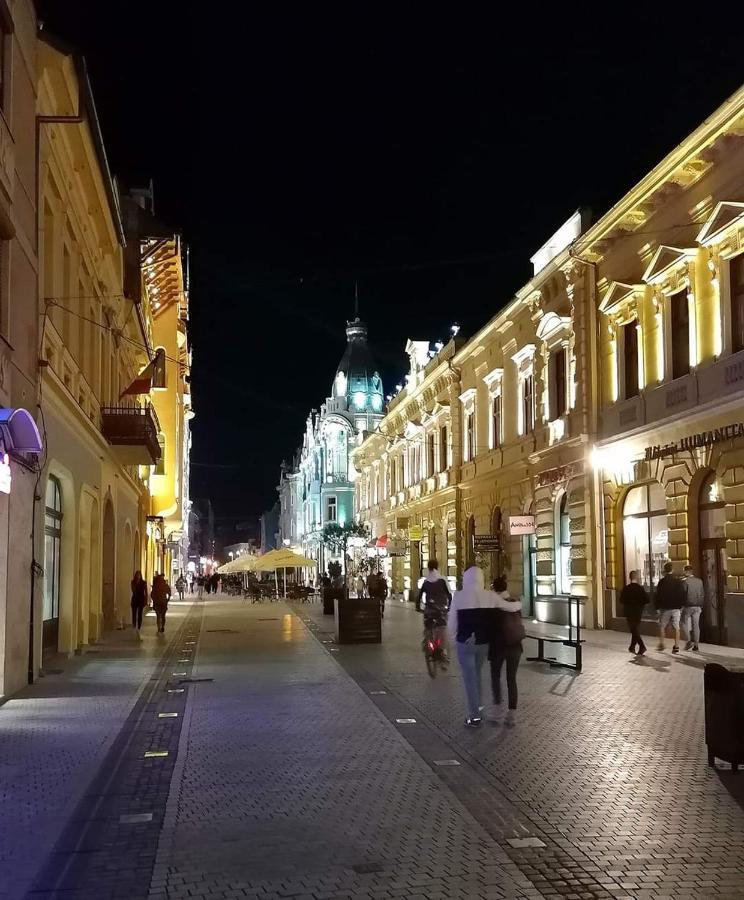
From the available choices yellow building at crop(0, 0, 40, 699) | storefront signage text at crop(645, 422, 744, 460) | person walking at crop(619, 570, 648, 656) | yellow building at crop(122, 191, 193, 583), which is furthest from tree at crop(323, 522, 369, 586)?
yellow building at crop(0, 0, 40, 699)

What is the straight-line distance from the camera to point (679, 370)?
21906mm

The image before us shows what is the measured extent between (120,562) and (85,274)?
36.2 feet

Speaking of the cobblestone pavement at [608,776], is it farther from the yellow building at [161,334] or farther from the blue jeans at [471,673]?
the yellow building at [161,334]

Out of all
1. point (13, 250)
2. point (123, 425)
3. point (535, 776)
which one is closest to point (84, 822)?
point (535, 776)

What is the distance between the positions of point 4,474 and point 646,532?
15887 mm

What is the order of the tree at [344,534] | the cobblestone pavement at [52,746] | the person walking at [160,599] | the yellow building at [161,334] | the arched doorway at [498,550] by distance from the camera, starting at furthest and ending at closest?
the tree at [344,534], the yellow building at [161,334], the arched doorway at [498,550], the person walking at [160,599], the cobblestone pavement at [52,746]

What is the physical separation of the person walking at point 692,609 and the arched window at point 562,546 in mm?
9019

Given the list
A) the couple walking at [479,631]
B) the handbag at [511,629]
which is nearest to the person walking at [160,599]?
the couple walking at [479,631]

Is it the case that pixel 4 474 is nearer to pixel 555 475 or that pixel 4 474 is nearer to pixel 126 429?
pixel 126 429

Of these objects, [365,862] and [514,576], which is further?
[514,576]

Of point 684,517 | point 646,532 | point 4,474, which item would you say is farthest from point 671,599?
point 4,474

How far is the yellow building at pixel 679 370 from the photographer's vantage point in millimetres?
19328

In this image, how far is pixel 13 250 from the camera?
13328 millimetres

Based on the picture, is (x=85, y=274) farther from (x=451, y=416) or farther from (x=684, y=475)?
(x=451, y=416)
